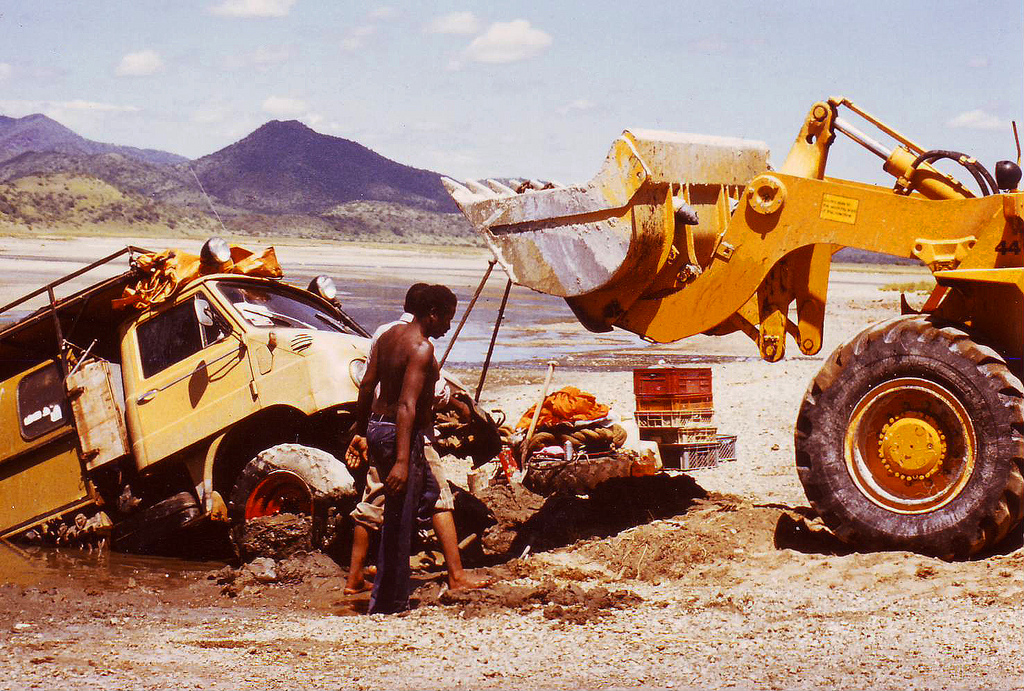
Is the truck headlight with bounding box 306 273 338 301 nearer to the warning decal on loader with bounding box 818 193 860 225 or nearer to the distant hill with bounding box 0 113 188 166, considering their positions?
the warning decal on loader with bounding box 818 193 860 225

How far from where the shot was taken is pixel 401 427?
22.4 ft

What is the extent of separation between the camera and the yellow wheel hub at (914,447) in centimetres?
709

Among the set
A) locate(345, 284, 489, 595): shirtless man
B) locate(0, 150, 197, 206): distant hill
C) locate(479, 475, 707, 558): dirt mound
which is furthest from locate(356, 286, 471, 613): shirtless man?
locate(0, 150, 197, 206): distant hill

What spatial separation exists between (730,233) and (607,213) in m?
0.85

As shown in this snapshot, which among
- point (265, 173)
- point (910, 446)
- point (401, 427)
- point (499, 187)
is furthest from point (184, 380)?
point (265, 173)

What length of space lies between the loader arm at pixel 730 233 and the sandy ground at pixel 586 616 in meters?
1.49

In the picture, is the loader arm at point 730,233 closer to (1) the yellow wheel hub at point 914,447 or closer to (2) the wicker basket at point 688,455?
(1) the yellow wheel hub at point 914,447

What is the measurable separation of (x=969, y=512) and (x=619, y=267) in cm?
257

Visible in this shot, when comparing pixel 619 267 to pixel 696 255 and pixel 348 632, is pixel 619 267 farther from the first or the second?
pixel 348 632

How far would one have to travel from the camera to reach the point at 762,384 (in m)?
16.7

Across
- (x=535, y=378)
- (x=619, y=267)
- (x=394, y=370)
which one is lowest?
(x=535, y=378)

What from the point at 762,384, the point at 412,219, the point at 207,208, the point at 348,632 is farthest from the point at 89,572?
the point at 412,219

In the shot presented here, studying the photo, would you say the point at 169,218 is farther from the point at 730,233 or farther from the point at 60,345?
the point at 730,233

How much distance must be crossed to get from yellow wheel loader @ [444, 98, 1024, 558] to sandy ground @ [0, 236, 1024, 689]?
0.51 meters
